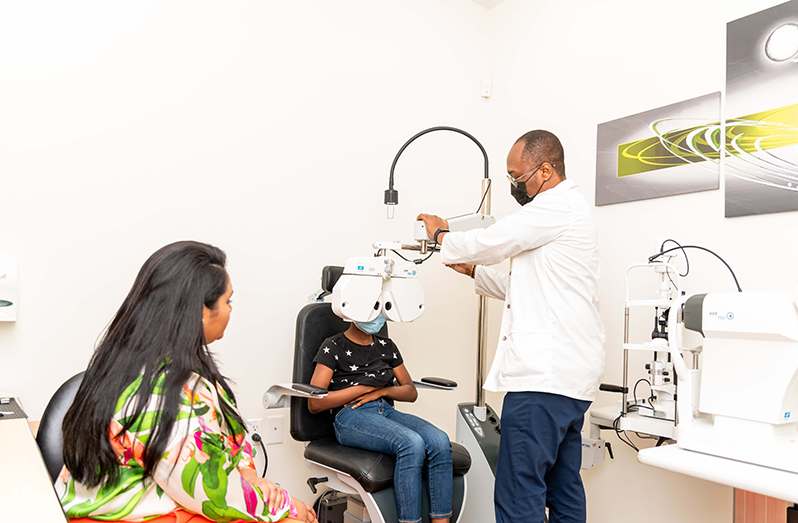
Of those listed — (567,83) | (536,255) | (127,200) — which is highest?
(567,83)

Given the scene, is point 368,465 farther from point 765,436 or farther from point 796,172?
point 796,172

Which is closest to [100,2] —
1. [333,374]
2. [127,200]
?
[127,200]

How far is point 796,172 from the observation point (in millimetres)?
2049

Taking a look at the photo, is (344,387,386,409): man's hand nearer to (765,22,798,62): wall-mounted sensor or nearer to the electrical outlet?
Answer: the electrical outlet

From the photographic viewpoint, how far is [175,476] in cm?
104

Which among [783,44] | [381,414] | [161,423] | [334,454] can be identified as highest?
[783,44]

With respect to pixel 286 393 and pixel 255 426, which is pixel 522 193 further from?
pixel 255 426

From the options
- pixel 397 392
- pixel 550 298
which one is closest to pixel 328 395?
pixel 397 392

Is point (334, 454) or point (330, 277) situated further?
point (330, 277)

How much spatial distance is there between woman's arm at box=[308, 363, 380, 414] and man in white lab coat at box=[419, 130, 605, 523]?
0.51m

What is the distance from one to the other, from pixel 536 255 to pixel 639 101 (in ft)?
3.62

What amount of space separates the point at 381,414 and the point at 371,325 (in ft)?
1.10

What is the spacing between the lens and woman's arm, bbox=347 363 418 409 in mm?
2180

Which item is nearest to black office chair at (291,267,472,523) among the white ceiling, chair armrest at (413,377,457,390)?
chair armrest at (413,377,457,390)
